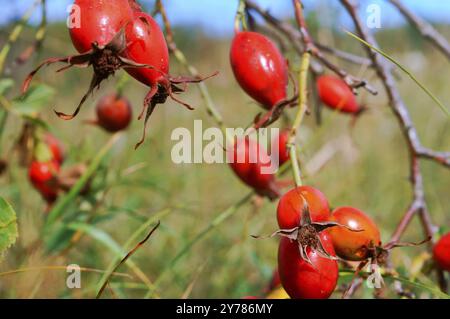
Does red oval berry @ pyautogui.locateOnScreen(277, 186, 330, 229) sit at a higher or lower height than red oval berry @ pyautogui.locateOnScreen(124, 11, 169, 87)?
lower

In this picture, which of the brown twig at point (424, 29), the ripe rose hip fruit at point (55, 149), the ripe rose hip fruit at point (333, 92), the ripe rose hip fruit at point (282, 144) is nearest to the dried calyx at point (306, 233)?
the ripe rose hip fruit at point (282, 144)

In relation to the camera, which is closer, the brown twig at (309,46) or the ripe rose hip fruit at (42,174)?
the brown twig at (309,46)

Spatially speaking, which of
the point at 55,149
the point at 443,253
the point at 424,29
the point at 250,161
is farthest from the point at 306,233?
the point at 55,149

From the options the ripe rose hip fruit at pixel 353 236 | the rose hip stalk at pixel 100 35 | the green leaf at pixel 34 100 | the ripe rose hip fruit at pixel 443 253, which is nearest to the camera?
the rose hip stalk at pixel 100 35

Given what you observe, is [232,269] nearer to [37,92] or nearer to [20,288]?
[20,288]

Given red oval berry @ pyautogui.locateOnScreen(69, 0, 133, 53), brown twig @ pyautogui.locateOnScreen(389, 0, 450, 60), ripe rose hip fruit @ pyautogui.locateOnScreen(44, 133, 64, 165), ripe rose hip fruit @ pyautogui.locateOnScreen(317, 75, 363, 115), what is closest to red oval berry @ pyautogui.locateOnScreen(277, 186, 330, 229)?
red oval berry @ pyautogui.locateOnScreen(69, 0, 133, 53)

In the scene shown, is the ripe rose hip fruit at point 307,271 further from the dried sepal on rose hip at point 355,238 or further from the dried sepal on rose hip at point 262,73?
the dried sepal on rose hip at point 262,73

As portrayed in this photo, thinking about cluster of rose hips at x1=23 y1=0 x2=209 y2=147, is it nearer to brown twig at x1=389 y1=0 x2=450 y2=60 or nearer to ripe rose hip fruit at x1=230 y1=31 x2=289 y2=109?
ripe rose hip fruit at x1=230 y1=31 x2=289 y2=109
